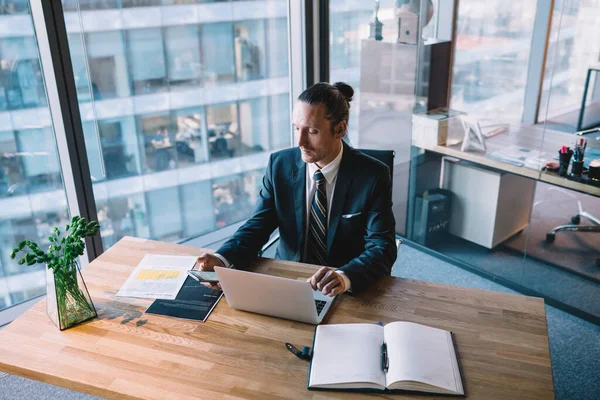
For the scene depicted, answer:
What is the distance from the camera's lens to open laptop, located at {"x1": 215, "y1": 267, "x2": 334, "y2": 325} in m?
1.67

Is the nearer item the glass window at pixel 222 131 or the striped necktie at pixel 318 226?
the striped necktie at pixel 318 226

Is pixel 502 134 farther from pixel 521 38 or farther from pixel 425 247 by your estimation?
pixel 425 247

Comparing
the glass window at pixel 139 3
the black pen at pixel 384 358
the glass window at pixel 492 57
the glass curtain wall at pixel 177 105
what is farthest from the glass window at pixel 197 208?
the black pen at pixel 384 358

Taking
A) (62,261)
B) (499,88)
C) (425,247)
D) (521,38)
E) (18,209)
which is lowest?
(425,247)

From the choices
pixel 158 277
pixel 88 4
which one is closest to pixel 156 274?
pixel 158 277

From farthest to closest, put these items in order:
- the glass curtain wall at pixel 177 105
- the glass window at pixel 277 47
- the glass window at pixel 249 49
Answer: the glass window at pixel 277 47, the glass window at pixel 249 49, the glass curtain wall at pixel 177 105

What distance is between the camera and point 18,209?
3037 millimetres

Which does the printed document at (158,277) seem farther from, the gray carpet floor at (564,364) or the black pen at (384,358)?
the gray carpet floor at (564,364)

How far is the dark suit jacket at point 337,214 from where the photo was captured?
85.0 inches

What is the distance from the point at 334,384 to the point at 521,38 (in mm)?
2389

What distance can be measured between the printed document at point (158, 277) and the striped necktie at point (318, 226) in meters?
0.49

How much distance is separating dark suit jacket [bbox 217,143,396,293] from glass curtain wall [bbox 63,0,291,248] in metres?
1.29

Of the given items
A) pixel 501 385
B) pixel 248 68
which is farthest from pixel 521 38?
pixel 501 385

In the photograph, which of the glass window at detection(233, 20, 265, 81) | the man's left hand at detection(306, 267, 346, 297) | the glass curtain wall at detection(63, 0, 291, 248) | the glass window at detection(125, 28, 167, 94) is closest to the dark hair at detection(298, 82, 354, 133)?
the man's left hand at detection(306, 267, 346, 297)
